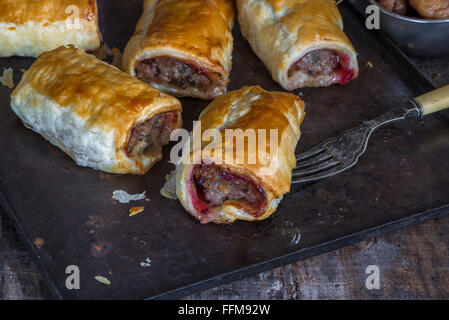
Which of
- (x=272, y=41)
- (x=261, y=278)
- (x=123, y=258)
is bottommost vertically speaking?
(x=261, y=278)

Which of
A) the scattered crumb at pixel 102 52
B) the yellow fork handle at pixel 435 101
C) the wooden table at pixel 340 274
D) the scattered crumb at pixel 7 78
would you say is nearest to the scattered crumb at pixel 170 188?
the wooden table at pixel 340 274

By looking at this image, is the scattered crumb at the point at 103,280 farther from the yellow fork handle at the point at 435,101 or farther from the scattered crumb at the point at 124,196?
the yellow fork handle at the point at 435,101

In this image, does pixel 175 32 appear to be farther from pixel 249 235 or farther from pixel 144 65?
pixel 249 235

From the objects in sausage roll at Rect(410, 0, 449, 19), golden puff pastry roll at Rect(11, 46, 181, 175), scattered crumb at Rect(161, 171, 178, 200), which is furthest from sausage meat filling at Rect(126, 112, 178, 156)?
sausage roll at Rect(410, 0, 449, 19)

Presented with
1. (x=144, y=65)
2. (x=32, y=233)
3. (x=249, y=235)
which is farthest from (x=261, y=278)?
(x=144, y=65)

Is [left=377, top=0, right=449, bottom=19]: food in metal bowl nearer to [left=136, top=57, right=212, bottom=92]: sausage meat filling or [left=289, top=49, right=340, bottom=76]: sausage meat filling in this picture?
[left=289, top=49, right=340, bottom=76]: sausage meat filling

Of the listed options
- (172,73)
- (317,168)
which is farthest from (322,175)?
(172,73)
